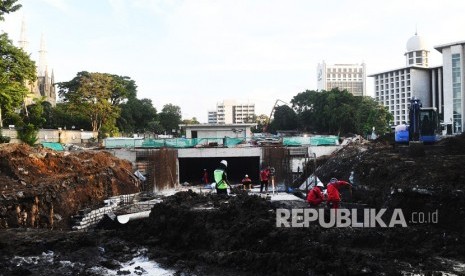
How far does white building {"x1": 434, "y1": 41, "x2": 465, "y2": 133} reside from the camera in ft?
161

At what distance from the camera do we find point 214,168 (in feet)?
110

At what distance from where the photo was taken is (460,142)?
20672 millimetres

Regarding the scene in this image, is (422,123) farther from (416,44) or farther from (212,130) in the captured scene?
(416,44)

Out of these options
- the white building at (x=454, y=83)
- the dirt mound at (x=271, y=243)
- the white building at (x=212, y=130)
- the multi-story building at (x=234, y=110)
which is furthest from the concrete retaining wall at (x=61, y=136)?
the multi-story building at (x=234, y=110)

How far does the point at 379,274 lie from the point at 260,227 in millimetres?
3347

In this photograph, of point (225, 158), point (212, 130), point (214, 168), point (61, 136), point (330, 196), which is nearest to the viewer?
point (330, 196)

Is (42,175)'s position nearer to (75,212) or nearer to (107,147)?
(75,212)

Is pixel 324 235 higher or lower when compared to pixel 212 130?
lower

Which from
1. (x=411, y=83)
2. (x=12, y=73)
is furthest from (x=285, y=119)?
(x=12, y=73)

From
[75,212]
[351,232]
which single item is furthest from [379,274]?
[75,212]

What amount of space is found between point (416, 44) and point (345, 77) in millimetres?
71138

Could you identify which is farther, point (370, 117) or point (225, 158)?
point (370, 117)

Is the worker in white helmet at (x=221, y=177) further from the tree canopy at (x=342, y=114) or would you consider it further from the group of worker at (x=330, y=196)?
the tree canopy at (x=342, y=114)

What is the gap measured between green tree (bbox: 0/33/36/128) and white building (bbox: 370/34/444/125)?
61520 mm
